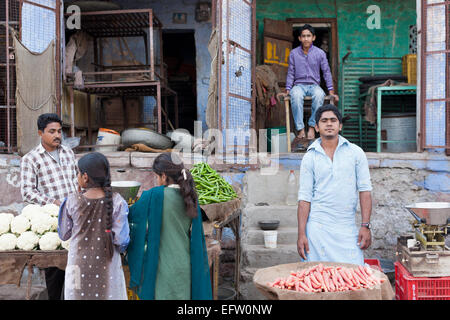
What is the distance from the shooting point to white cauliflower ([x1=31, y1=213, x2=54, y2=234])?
3.38 m

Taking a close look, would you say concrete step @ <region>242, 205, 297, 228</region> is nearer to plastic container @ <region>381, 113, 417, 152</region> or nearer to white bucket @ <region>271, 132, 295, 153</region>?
white bucket @ <region>271, 132, 295, 153</region>

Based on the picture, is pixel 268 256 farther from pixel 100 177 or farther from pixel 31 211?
pixel 100 177

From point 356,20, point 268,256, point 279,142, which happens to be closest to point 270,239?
point 268,256

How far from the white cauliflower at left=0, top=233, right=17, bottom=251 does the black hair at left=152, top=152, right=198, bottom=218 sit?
1.25 meters

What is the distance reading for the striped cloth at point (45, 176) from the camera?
4008 mm

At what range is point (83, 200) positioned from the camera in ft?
9.30

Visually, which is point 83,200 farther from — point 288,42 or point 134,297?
point 288,42

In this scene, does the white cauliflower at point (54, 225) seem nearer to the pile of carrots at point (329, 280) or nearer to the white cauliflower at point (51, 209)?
the white cauliflower at point (51, 209)

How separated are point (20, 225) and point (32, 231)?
0.11 metres

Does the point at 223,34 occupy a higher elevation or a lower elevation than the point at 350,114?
higher

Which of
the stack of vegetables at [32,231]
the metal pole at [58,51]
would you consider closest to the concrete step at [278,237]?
the stack of vegetables at [32,231]

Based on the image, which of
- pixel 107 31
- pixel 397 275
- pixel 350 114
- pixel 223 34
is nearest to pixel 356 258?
pixel 397 275

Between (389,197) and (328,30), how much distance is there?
4.37 m

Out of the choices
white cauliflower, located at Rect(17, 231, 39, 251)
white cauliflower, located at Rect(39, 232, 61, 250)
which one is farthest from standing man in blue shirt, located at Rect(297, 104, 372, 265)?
white cauliflower, located at Rect(17, 231, 39, 251)
